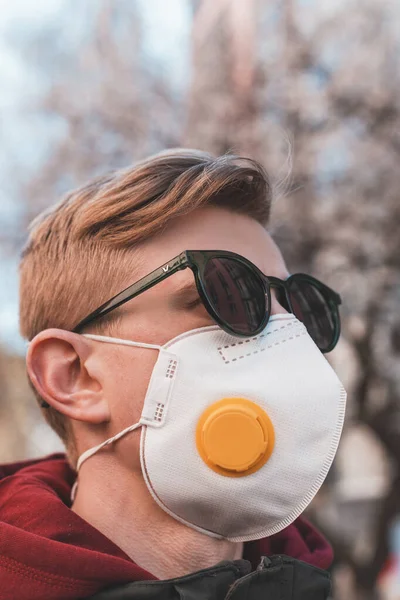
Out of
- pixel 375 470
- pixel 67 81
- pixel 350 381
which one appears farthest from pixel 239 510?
pixel 67 81

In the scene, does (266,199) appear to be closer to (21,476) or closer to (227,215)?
(227,215)

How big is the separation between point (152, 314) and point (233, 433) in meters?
0.45

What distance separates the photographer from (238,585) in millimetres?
1688

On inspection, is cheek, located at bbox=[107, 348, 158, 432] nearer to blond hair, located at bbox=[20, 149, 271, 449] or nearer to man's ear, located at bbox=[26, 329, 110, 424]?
man's ear, located at bbox=[26, 329, 110, 424]

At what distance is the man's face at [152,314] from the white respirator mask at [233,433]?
1.4 inches

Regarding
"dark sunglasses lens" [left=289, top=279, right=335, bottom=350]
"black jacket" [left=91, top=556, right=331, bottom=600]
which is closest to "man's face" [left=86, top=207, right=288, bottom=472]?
"dark sunglasses lens" [left=289, top=279, right=335, bottom=350]

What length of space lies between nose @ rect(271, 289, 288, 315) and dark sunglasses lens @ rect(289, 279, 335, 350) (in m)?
0.07

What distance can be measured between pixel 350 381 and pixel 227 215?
5.70 m

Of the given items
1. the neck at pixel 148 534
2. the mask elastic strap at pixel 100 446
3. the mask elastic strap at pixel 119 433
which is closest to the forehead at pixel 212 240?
the mask elastic strap at pixel 119 433

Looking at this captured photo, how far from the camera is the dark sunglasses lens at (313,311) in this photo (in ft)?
7.32

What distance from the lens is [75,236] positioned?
7.11ft

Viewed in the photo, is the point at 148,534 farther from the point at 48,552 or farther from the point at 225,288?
the point at 225,288

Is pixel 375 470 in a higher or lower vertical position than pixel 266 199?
lower

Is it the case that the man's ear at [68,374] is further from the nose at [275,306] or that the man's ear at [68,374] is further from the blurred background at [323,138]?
the blurred background at [323,138]
